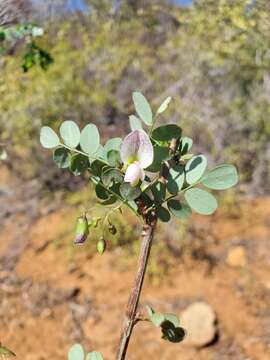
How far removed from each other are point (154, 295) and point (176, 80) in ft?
8.10

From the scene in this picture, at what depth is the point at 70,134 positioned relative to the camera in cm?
77

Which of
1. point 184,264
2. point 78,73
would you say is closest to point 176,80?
point 78,73

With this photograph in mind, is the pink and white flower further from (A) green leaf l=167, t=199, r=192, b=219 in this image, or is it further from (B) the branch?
(B) the branch

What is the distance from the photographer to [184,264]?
11.9ft

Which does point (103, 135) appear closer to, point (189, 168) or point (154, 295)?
point (154, 295)

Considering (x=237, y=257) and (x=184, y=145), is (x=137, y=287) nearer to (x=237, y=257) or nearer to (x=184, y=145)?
(x=184, y=145)

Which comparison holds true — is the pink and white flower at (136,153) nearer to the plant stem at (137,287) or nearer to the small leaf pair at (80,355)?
the plant stem at (137,287)

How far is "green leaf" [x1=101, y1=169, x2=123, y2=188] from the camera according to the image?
0.68 meters

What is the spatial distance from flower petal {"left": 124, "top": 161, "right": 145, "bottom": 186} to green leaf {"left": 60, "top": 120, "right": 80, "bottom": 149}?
5.0 inches

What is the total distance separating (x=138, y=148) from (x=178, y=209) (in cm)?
13

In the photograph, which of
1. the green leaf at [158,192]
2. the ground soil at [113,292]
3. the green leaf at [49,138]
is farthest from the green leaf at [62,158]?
the ground soil at [113,292]

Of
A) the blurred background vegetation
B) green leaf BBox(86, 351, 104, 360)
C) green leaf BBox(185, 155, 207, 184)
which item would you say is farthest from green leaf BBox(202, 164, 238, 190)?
the blurred background vegetation

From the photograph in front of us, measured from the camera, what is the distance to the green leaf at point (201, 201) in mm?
724

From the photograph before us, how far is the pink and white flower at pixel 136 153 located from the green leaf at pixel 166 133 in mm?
59
